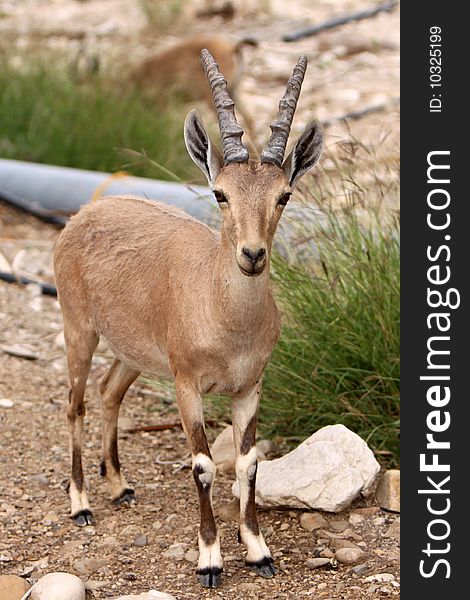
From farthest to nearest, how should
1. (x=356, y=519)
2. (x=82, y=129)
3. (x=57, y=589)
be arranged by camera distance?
(x=82, y=129), (x=356, y=519), (x=57, y=589)

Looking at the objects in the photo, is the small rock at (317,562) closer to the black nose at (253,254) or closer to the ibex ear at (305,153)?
the black nose at (253,254)

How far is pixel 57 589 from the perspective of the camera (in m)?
4.49

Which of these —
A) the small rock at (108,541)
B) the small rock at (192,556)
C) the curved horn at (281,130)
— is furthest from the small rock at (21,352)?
the curved horn at (281,130)

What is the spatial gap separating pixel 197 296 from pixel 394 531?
140cm

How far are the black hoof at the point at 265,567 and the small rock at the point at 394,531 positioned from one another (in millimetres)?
592

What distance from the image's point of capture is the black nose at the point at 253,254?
4.12m

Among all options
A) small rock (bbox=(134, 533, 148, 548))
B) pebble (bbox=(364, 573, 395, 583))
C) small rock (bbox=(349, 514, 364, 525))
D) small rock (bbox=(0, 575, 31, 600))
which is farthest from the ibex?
small rock (bbox=(0, 575, 31, 600))

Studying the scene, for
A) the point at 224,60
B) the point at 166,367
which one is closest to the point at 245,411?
the point at 166,367

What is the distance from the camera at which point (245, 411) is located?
15.9 feet

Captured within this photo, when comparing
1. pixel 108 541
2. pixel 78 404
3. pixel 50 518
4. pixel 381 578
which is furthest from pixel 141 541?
pixel 381 578

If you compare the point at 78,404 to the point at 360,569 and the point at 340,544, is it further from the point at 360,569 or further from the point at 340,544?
the point at 360,569

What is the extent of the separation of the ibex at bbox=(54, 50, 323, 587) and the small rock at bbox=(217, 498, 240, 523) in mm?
458

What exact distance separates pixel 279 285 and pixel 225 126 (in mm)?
1748

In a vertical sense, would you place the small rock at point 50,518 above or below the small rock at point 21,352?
below
